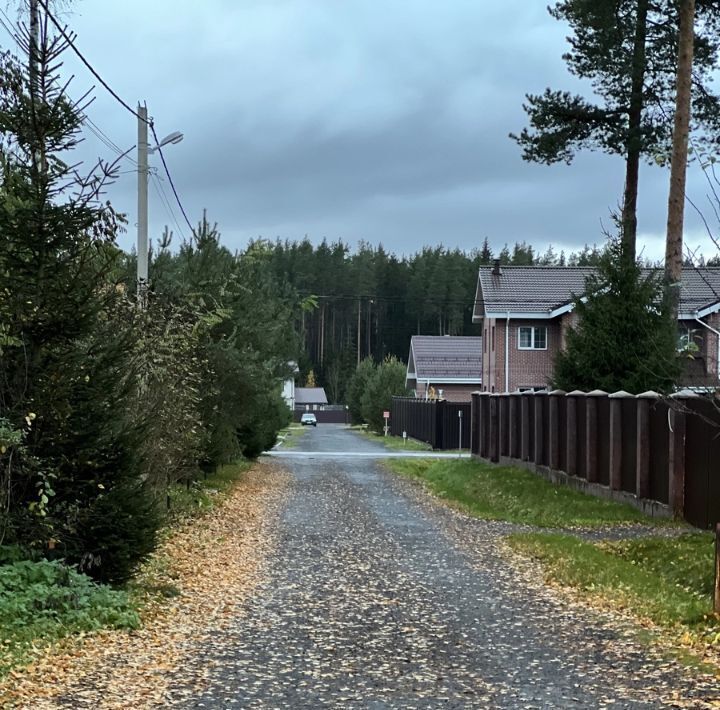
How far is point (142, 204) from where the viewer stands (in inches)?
669

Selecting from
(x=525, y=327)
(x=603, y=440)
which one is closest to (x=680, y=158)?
(x=603, y=440)

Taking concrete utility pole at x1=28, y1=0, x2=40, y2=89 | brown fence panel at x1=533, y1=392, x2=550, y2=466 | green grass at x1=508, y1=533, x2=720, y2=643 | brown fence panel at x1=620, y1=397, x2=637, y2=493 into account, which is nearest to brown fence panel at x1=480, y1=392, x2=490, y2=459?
brown fence panel at x1=533, y1=392, x2=550, y2=466

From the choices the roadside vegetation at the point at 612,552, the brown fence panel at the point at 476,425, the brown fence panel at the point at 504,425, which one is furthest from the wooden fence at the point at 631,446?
the brown fence panel at the point at 476,425

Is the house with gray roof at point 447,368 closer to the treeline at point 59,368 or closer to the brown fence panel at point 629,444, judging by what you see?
the brown fence panel at point 629,444

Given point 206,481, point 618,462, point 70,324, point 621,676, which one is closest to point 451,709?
point 621,676

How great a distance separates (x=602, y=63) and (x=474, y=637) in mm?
17236

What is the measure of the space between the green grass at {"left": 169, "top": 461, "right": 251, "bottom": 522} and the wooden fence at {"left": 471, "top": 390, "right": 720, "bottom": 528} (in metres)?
7.25

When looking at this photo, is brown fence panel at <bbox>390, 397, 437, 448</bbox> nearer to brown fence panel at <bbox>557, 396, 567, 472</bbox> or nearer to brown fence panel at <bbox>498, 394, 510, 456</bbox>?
A: brown fence panel at <bbox>498, 394, 510, 456</bbox>

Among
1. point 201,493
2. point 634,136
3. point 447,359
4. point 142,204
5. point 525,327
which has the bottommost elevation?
point 201,493

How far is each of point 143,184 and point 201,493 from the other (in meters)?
6.58

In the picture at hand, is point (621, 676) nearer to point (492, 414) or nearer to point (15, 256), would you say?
point (15, 256)

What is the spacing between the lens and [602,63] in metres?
22.4

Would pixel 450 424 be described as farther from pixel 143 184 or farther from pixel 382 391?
pixel 143 184

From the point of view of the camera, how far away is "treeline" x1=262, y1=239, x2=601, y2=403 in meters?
114
